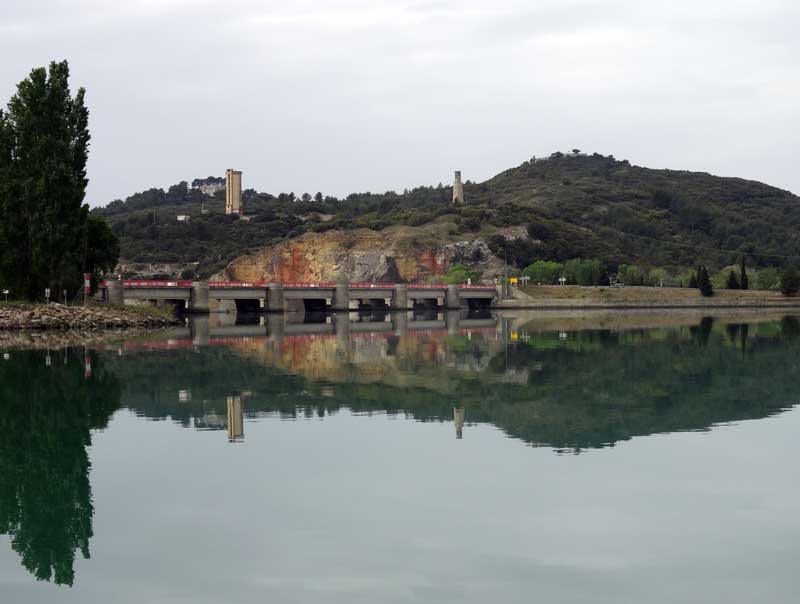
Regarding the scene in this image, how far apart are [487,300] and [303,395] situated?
11590cm

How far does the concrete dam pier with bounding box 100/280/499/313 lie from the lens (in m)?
105

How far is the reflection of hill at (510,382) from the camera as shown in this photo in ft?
81.8

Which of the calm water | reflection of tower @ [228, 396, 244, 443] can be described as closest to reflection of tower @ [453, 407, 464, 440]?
the calm water

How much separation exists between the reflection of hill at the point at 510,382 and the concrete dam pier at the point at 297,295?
159ft

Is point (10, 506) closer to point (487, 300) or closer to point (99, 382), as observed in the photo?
point (99, 382)

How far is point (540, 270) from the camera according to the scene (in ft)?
511

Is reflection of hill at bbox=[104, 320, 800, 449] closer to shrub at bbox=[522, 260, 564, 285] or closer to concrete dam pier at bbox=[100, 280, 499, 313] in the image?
concrete dam pier at bbox=[100, 280, 499, 313]

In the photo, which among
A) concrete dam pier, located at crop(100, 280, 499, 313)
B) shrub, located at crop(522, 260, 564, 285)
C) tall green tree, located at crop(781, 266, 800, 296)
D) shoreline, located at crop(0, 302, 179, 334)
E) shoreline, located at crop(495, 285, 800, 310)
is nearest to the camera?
shoreline, located at crop(0, 302, 179, 334)

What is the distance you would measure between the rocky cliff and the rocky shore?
92.0 m

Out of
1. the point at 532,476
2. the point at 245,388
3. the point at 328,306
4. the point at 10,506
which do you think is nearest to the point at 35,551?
the point at 10,506

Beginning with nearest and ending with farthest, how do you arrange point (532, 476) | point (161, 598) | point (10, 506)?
1. point (161, 598)
2. point (10, 506)
3. point (532, 476)

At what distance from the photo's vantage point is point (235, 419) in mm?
24797

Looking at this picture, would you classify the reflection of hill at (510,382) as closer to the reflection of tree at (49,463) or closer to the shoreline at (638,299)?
the reflection of tree at (49,463)

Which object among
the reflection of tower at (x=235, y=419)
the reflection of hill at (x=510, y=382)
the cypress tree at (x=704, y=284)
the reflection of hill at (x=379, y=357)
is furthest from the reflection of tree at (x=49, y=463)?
the cypress tree at (x=704, y=284)
